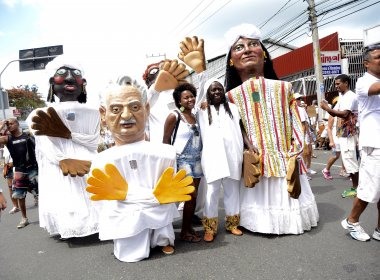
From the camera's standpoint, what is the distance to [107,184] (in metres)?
3.10

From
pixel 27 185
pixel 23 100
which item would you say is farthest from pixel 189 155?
pixel 23 100

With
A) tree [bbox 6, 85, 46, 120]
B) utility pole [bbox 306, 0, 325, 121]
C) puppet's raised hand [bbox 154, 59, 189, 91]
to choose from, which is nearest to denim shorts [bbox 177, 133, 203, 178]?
puppet's raised hand [bbox 154, 59, 189, 91]

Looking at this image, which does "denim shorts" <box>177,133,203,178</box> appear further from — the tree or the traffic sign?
the tree

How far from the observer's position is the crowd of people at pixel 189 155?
125 inches

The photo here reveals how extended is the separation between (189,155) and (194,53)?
1.04 metres

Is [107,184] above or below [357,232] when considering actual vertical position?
above

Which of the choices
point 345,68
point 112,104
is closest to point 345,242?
point 112,104

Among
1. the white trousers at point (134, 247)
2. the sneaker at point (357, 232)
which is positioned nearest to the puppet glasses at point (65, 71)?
the white trousers at point (134, 247)

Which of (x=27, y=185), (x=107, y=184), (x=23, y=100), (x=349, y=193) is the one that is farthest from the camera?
(x=23, y=100)

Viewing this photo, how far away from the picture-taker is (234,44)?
374 cm

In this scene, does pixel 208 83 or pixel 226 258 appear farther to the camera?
pixel 208 83

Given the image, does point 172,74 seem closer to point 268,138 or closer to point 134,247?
point 268,138

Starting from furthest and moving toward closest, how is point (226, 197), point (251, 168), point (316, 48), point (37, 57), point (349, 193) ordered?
point (37, 57), point (316, 48), point (349, 193), point (226, 197), point (251, 168)

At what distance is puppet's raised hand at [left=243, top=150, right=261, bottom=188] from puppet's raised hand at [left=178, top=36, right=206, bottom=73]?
38.9 inches
